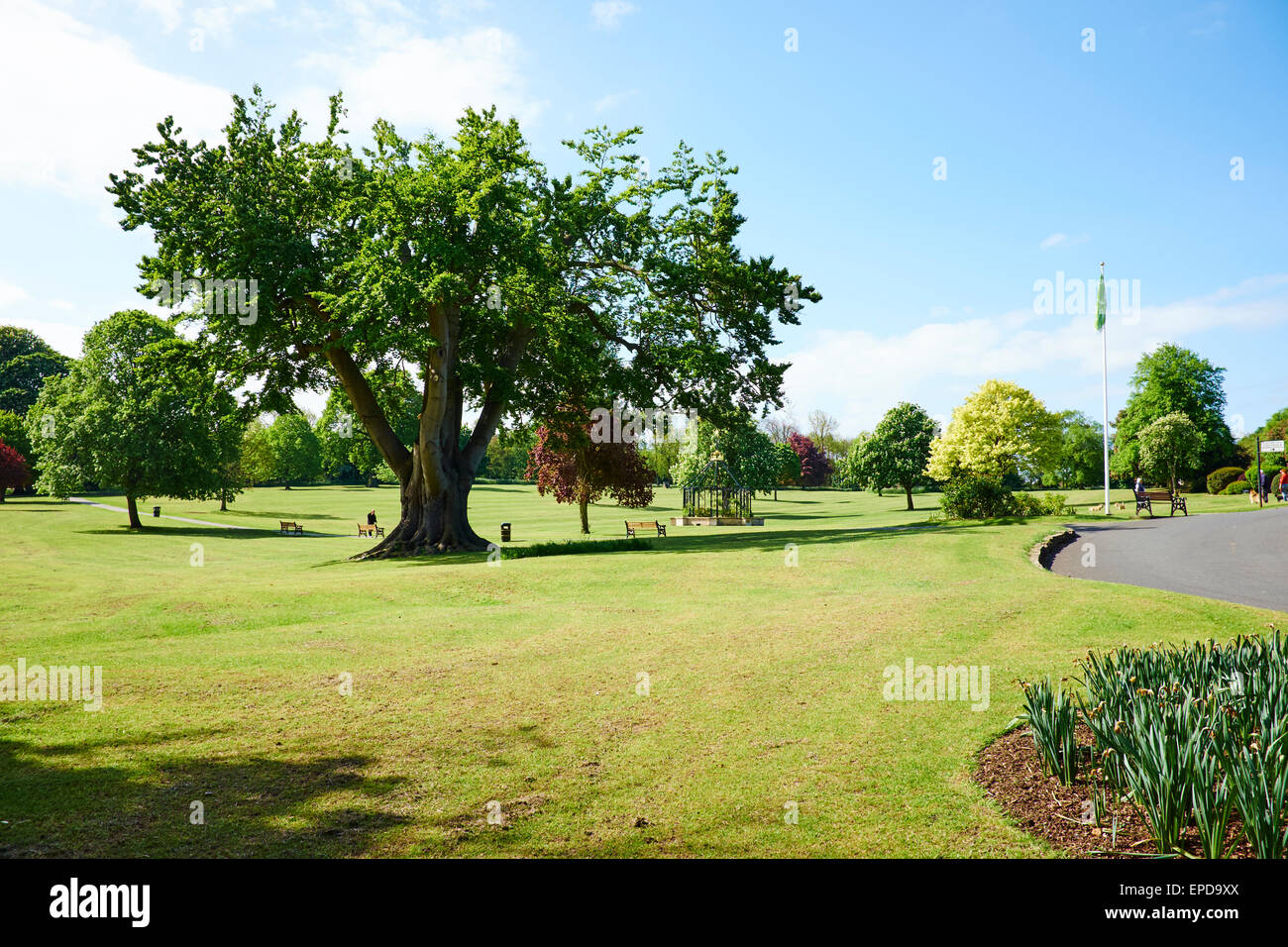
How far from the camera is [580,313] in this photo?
32625 mm

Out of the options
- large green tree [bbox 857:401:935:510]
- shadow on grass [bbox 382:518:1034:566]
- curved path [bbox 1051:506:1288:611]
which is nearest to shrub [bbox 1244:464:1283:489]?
large green tree [bbox 857:401:935:510]

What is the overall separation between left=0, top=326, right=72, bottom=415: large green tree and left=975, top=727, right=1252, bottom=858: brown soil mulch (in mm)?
104536

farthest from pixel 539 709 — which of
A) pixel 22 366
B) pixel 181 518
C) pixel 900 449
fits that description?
pixel 22 366

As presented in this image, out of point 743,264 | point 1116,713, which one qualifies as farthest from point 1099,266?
point 1116,713

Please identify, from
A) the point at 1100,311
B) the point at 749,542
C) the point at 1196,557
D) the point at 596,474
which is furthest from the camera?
the point at 596,474

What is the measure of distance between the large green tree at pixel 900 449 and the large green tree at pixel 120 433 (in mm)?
46171

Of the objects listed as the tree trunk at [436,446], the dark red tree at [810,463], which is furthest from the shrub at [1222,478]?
the tree trunk at [436,446]

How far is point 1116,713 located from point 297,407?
113 ft

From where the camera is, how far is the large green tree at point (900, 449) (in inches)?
2298

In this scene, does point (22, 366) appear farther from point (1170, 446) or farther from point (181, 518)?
point (1170, 446)

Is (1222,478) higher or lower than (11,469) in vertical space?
lower

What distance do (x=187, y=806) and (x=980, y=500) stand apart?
3624cm

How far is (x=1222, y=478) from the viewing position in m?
59.4

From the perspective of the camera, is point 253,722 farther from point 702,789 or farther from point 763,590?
point 763,590
